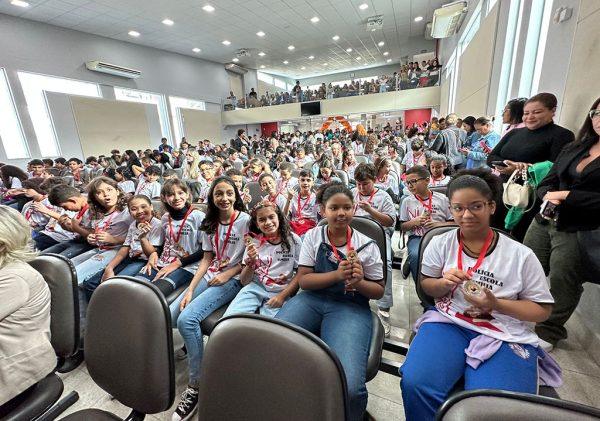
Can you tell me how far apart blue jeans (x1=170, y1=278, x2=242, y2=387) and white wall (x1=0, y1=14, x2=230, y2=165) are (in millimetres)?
9807

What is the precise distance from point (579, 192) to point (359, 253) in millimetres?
1166

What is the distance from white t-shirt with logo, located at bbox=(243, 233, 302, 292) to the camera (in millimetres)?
1771

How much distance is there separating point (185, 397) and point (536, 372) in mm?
1708

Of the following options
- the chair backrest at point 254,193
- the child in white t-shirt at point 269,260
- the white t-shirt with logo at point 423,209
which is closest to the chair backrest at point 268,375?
the child in white t-shirt at point 269,260

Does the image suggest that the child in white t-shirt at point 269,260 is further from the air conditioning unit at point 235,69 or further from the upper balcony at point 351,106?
the air conditioning unit at point 235,69

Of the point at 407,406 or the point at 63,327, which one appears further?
the point at 63,327

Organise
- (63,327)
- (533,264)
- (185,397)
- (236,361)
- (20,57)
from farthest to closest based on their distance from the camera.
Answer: (20,57) → (185,397) → (63,327) → (533,264) → (236,361)

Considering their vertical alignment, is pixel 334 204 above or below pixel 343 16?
below

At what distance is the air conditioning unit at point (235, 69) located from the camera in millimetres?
15029

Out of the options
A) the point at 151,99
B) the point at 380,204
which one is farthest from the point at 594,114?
the point at 151,99

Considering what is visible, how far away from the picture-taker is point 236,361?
32.0 inches

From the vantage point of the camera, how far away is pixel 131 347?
40.3 inches

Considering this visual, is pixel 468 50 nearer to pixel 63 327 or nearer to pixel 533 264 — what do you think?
pixel 533 264

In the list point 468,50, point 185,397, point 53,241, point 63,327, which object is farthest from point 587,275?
point 468,50
